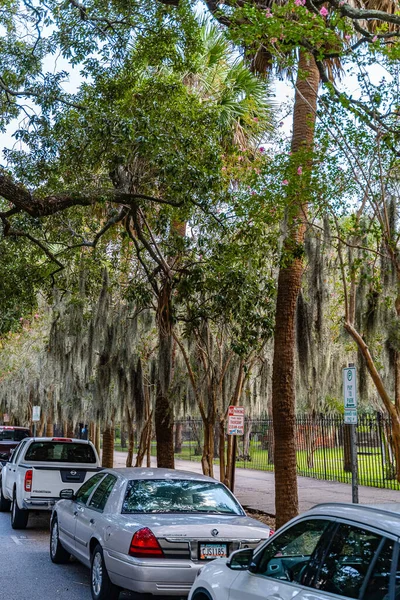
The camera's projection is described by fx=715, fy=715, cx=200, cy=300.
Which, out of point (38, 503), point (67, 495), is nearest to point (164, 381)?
point (38, 503)

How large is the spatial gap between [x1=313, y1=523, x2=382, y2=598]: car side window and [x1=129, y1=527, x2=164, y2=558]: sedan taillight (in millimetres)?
2951

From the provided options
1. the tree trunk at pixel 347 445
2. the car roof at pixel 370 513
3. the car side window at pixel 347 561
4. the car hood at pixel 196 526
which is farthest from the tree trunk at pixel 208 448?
the car side window at pixel 347 561

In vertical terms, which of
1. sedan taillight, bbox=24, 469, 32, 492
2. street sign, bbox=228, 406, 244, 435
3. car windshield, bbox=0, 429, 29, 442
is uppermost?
street sign, bbox=228, 406, 244, 435

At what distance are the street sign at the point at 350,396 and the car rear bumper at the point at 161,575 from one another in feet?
9.49

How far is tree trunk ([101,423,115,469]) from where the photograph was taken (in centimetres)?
2097

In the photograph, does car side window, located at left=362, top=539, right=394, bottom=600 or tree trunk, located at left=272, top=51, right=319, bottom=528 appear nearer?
car side window, located at left=362, top=539, right=394, bottom=600

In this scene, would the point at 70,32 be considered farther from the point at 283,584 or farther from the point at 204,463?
the point at 283,584

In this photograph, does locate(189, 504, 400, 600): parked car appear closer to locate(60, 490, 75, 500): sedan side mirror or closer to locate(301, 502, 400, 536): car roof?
locate(301, 502, 400, 536): car roof

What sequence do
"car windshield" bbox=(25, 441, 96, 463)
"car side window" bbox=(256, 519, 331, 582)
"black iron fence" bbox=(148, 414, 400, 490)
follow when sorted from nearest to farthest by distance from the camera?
"car side window" bbox=(256, 519, 331, 582), "car windshield" bbox=(25, 441, 96, 463), "black iron fence" bbox=(148, 414, 400, 490)

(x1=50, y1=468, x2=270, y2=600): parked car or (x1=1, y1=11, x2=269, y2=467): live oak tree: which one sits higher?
(x1=1, y1=11, x2=269, y2=467): live oak tree

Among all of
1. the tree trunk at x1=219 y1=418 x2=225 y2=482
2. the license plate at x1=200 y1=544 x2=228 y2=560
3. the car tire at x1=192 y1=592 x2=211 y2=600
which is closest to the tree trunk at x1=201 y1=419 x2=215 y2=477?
the tree trunk at x1=219 y1=418 x2=225 y2=482

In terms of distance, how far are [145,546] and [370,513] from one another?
11.1 ft

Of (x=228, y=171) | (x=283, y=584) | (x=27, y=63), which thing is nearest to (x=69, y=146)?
(x=27, y=63)


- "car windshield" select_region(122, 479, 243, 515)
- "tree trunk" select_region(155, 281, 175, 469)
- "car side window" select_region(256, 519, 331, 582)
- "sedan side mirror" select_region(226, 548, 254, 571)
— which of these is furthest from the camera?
"tree trunk" select_region(155, 281, 175, 469)
